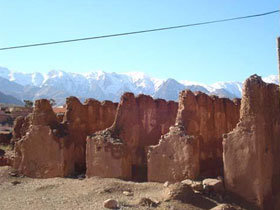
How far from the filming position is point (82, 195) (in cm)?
1441

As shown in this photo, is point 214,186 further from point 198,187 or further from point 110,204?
point 110,204

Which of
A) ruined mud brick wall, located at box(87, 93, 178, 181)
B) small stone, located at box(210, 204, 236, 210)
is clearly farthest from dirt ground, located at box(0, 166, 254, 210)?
ruined mud brick wall, located at box(87, 93, 178, 181)

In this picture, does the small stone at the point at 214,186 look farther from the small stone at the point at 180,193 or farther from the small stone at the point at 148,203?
the small stone at the point at 148,203

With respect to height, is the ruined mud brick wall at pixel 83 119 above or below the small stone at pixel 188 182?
above

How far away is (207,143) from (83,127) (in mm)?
6216

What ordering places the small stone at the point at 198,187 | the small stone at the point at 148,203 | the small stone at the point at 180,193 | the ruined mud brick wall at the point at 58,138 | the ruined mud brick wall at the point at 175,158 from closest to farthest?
the small stone at the point at 148,203 → the small stone at the point at 180,193 → the small stone at the point at 198,187 → the ruined mud brick wall at the point at 175,158 → the ruined mud brick wall at the point at 58,138

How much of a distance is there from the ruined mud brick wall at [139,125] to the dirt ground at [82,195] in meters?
1.89

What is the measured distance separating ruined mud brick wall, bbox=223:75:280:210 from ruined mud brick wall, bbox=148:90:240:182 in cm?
150

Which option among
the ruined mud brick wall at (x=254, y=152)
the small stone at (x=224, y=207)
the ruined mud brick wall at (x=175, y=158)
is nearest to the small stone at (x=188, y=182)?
the ruined mud brick wall at (x=175, y=158)

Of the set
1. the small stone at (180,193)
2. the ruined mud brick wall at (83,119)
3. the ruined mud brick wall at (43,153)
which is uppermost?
the ruined mud brick wall at (83,119)

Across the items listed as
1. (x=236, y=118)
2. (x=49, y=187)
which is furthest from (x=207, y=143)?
(x=49, y=187)

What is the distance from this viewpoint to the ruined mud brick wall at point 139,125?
58.9ft

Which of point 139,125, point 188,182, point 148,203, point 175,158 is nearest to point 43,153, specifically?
point 139,125

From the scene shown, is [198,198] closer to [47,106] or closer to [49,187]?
[49,187]
